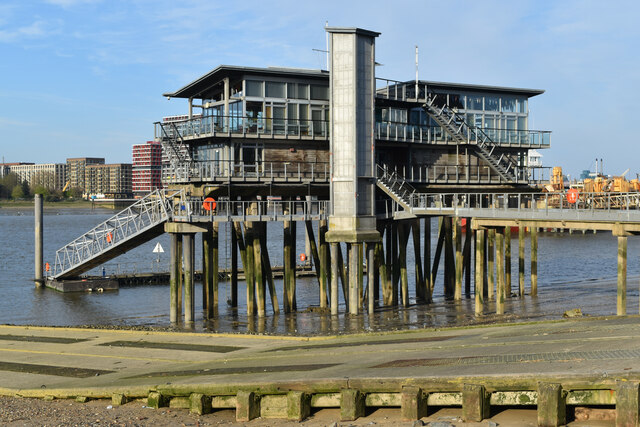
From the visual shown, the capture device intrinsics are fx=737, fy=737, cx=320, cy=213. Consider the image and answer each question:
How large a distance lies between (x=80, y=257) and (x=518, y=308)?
104 ft

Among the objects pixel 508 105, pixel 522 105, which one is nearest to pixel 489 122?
pixel 508 105

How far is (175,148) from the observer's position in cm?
4597

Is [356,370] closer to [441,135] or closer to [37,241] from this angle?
[441,135]

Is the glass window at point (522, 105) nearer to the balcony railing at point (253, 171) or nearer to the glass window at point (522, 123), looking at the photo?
the glass window at point (522, 123)

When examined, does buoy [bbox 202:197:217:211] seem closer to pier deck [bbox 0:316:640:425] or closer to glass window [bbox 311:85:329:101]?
glass window [bbox 311:85:329:101]

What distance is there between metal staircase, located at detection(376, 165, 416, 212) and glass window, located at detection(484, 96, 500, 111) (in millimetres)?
9777

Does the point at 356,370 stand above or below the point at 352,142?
below

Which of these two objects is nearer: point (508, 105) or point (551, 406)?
point (551, 406)

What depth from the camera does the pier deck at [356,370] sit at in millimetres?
14531

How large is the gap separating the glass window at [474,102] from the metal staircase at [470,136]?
144 centimetres

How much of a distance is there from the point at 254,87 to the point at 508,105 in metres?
19.9

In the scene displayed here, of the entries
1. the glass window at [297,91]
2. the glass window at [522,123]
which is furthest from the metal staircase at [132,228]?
the glass window at [522,123]

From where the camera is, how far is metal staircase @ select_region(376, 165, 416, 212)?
42.2 meters

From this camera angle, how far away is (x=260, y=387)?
17125mm
